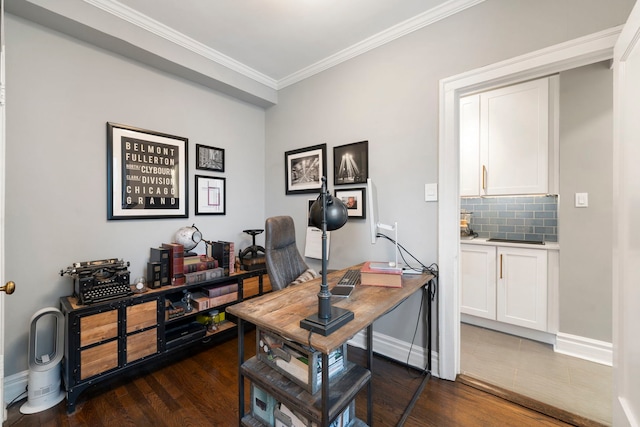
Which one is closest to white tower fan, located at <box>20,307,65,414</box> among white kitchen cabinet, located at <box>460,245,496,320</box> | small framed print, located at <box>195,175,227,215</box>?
small framed print, located at <box>195,175,227,215</box>

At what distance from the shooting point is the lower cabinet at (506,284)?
2.41 m

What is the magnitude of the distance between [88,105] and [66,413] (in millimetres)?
2045

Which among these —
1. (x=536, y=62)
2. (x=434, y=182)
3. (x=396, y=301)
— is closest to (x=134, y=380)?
(x=396, y=301)

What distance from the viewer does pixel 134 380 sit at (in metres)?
1.94

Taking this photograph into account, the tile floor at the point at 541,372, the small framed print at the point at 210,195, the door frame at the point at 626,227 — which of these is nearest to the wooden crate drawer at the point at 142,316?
the small framed print at the point at 210,195

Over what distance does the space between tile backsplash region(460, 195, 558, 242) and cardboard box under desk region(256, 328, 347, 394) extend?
2588 mm

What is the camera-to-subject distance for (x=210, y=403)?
172 centimetres

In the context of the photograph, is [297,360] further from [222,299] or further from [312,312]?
[222,299]

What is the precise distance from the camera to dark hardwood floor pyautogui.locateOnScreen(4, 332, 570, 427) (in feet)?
5.11

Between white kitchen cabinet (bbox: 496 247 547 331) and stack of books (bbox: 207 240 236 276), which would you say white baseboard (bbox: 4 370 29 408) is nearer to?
stack of books (bbox: 207 240 236 276)

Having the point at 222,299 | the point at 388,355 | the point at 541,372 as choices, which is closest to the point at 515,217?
the point at 541,372

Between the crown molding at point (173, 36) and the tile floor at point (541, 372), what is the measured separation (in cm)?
331

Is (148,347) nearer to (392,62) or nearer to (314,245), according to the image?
(314,245)

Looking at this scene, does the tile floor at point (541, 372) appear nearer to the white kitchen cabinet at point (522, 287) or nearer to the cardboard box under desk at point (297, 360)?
the white kitchen cabinet at point (522, 287)
